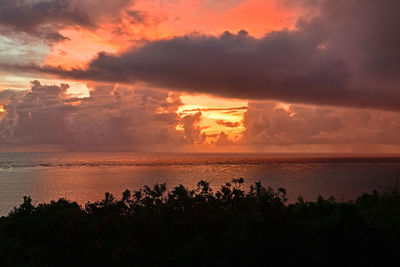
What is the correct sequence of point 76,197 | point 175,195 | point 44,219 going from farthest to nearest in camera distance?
point 76,197 < point 175,195 < point 44,219

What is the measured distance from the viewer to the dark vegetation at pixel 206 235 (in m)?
9.91

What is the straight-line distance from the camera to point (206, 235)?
10930 millimetres

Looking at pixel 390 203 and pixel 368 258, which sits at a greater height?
pixel 390 203

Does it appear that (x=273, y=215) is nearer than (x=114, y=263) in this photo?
No

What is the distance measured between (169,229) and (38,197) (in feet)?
218

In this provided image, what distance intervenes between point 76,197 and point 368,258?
6344 centimetres

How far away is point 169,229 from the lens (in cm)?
1127

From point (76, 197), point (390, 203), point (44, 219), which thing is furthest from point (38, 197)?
point (390, 203)

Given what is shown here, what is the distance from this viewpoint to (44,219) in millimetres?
11688

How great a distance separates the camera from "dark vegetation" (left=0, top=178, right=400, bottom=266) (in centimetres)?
991

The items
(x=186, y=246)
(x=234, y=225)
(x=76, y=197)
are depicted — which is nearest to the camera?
(x=186, y=246)

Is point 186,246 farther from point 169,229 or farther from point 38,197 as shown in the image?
point 38,197

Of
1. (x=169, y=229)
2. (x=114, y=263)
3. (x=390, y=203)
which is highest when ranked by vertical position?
(x=390, y=203)

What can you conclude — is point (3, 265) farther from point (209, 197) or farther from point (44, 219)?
point (209, 197)
